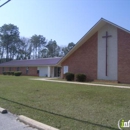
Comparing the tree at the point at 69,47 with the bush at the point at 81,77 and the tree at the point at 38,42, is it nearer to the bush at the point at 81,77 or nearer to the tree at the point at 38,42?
the tree at the point at 38,42

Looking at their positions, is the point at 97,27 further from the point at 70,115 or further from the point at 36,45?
the point at 36,45

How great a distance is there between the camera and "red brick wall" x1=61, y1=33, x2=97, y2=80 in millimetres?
23047

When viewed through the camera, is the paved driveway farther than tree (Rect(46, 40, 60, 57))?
No

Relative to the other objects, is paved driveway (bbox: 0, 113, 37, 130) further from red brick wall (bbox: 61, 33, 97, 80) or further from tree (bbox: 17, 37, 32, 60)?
tree (bbox: 17, 37, 32, 60)

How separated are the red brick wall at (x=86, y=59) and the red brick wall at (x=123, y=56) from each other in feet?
10.9

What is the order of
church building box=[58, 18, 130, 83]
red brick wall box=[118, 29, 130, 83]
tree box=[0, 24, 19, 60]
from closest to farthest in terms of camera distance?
1. red brick wall box=[118, 29, 130, 83]
2. church building box=[58, 18, 130, 83]
3. tree box=[0, 24, 19, 60]

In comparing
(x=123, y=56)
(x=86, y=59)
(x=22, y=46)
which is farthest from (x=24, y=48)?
(x=123, y=56)

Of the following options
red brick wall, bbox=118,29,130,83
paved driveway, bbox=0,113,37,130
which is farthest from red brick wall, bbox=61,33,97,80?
paved driveway, bbox=0,113,37,130

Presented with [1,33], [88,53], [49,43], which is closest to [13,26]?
[1,33]

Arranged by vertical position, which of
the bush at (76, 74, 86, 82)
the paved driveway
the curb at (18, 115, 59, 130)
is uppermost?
the bush at (76, 74, 86, 82)

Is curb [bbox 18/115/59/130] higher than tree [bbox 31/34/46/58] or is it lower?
lower

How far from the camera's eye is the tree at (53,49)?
76.6m

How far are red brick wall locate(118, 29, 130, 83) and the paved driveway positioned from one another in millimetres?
16063

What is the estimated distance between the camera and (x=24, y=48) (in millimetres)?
75875
